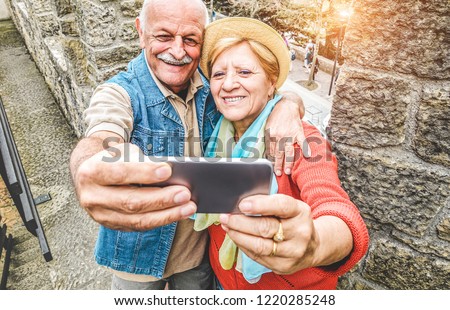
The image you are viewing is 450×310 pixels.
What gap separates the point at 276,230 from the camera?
820 mm

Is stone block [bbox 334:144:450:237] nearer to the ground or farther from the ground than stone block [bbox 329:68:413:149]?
nearer to the ground

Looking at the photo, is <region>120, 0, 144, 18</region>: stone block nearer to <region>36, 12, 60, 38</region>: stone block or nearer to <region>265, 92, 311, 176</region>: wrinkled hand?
<region>265, 92, 311, 176</region>: wrinkled hand

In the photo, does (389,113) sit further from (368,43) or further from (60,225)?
(60,225)

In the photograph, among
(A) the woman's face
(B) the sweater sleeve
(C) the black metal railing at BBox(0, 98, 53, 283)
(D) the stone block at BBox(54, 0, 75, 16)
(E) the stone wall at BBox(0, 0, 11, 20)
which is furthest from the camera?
(E) the stone wall at BBox(0, 0, 11, 20)

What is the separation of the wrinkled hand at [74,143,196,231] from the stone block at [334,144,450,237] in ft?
3.09

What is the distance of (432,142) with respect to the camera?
4.19 feet

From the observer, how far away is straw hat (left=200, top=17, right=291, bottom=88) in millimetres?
1482

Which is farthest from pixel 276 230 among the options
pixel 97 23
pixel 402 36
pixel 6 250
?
pixel 6 250

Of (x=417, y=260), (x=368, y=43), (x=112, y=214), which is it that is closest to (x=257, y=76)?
(x=368, y=43)

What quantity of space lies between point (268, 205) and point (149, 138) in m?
0.94

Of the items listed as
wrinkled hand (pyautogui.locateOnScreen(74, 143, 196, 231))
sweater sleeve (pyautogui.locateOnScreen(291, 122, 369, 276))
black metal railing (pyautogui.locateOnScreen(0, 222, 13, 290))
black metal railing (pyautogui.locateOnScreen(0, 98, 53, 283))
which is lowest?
black metal railing (pyautogui.locateOnScreen(0, 222, 13, 290))

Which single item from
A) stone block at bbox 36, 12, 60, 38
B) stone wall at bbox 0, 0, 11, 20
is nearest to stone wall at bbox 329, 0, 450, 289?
stone block at bbox 36, 12, 60, 38

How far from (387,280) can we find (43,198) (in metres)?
3.38

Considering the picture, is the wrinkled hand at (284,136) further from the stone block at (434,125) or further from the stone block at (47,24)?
the stone block at (47,24)
